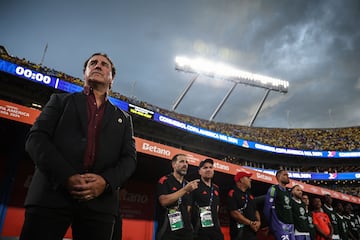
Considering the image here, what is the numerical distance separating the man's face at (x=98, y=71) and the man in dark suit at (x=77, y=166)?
26 mm

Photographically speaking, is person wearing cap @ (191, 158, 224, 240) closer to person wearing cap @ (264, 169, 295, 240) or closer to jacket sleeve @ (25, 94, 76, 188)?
person wearing cap @ (264, 169, 295, 240)

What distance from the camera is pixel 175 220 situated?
12.6 feet

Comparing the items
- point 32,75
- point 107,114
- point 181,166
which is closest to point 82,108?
point 107,114

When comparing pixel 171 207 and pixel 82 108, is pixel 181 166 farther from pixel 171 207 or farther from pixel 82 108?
pixel 82 108

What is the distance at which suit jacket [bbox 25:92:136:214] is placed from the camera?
1.47m

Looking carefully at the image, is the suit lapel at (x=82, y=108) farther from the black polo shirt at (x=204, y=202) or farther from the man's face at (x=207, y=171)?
the man's face at (x=207, y=171)

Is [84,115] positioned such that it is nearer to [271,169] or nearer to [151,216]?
[151,216]

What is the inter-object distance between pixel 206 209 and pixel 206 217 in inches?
5.3

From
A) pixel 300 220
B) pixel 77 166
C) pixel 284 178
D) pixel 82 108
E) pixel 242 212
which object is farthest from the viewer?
pixel 284 178

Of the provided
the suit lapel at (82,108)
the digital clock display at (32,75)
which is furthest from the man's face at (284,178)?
the digital clock display at (32,75)

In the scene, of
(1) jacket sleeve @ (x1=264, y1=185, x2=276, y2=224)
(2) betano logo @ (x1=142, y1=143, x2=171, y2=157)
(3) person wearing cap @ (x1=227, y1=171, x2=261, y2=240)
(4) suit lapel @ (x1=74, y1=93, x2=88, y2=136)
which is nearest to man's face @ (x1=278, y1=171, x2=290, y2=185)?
(1) jacket sleeve @ (x1=264, y1=185, x2=276, y2=224)

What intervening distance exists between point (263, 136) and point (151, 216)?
33.9 metres

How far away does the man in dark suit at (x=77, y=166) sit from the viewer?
57.1 inches

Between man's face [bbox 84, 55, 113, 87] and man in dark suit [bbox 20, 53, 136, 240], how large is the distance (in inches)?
1.0
